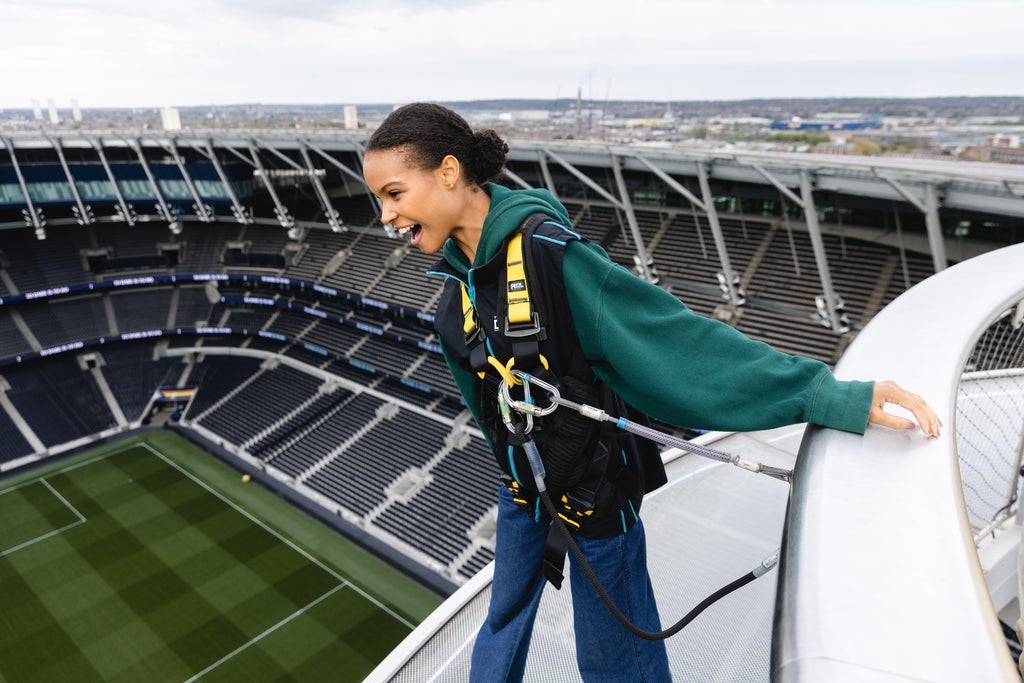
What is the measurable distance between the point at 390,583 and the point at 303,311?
21009 millimetres

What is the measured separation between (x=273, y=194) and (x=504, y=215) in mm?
38136

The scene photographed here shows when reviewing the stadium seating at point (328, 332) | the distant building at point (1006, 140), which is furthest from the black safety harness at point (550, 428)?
the distant building at point (1006, 140)

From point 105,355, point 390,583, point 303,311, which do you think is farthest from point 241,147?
point 390,583

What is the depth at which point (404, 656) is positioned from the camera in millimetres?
3545

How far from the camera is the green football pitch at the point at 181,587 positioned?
2022 centimetres

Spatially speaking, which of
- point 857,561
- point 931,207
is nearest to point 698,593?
point 857,561

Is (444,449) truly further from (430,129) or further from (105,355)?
(430,129)

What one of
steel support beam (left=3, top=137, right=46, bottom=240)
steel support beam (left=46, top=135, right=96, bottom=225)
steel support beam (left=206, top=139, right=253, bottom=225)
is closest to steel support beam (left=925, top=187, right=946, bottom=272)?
steel support beam (left=206, top=139, right=253, bottom=225)

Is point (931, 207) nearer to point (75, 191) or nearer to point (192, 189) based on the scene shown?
point (192, 189)

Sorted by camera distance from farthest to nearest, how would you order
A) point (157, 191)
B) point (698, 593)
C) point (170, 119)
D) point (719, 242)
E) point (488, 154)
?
point (170, 119) → point (157, 191) → point (719, 242) → point (698, 593) → point (488, 154)

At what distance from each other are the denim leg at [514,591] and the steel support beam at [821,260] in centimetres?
2014

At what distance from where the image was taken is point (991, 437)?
4.04m

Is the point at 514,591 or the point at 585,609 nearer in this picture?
the point at 585,609

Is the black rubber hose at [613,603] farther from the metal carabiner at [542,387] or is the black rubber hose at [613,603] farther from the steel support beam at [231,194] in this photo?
the steel support beam at [231,194]
